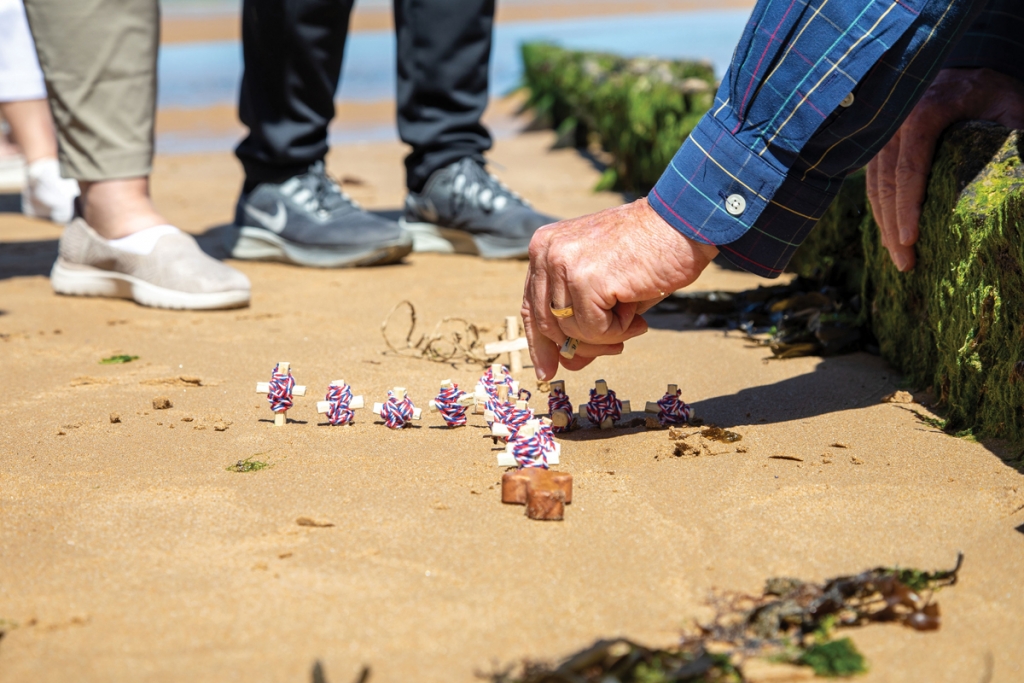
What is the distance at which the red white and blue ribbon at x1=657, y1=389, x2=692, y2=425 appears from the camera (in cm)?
250

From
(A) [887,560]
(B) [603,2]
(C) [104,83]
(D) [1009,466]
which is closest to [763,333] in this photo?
(D) [1009,466]

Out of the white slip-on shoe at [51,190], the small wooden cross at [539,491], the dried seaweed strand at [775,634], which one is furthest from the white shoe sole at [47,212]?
the dried seaweed strand at [775,634]

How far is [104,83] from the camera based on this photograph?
3906 mm

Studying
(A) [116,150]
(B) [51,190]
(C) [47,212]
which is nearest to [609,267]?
(A) [116,150]

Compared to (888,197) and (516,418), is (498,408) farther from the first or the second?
(888,197)

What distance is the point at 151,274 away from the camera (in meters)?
3.93

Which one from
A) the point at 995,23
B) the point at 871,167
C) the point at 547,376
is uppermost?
the point at 995,23

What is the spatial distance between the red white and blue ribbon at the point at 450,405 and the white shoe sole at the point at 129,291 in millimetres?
1690

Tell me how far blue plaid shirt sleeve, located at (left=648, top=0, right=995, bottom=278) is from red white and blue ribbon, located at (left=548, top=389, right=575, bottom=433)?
0.58 meters

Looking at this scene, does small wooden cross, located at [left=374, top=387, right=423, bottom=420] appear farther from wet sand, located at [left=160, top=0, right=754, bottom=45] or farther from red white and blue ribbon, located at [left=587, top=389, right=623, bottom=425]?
wet sand, located at [left=160, top=0, right=754, bottom=45]

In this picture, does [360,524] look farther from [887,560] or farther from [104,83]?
[104,83]

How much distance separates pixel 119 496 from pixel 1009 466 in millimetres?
1968

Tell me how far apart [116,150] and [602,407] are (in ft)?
8.27

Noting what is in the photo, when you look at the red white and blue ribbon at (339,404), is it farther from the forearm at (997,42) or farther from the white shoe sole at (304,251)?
the white shoe sole at (304,251)
